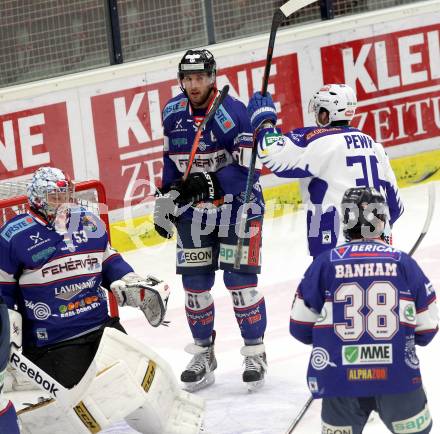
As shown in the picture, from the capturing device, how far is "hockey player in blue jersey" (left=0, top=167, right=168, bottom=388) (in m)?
5.37

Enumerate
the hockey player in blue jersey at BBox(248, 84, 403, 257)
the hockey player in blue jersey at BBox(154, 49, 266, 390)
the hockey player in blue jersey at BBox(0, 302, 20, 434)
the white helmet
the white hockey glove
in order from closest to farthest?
1. the hockey player in blue jersey at BBox(0, 302, 20, 434)
2. the white hockey glove
3. the hockey player in blue jersey at BBox(248, 84, 403, 257)
4. the white helmet
5. the hockey player in blue jersey at BBox(154, 49, 266, 390)

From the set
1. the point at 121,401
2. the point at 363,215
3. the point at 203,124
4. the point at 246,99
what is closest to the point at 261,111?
the point at 203,124

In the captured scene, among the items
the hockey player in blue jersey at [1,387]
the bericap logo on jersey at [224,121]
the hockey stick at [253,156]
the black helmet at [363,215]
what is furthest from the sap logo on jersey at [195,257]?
the black helmet at [363,215]

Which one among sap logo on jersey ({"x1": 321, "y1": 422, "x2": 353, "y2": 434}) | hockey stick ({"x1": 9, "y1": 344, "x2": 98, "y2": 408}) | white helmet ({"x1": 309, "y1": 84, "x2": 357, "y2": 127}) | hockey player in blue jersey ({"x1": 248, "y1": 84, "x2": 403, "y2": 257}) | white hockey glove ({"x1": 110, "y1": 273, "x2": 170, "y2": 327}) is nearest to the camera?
sap logo on jersey ({"x1": 321, "y1": 422, "x2": 353, "y2": 434})

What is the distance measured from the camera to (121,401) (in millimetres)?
5297

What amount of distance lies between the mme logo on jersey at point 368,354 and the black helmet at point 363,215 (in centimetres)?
36

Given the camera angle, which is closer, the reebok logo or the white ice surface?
the reebok logo

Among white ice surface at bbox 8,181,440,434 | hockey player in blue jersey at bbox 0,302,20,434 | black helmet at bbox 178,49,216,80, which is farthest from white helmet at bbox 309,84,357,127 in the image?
hockey player in blue jersey at bbox 0,302,20,434

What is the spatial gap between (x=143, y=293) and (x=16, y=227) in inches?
22.3

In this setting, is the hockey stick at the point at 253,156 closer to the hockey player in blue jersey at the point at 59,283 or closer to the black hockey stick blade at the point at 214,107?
the black hockey stick blade at the point at 214,107

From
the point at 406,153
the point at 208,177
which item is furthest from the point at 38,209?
the point at 406,153

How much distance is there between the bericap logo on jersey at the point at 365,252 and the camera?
4441mm

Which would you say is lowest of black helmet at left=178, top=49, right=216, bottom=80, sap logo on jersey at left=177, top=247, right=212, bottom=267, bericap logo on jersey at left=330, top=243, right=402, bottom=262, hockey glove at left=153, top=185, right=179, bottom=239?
sap logo on jersey at left=177, top=247, right=212, bottom=267

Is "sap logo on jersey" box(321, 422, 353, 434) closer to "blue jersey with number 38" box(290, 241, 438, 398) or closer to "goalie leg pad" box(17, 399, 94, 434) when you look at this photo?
"blue jersey with number 38" box(290, 241, 438, 398)
